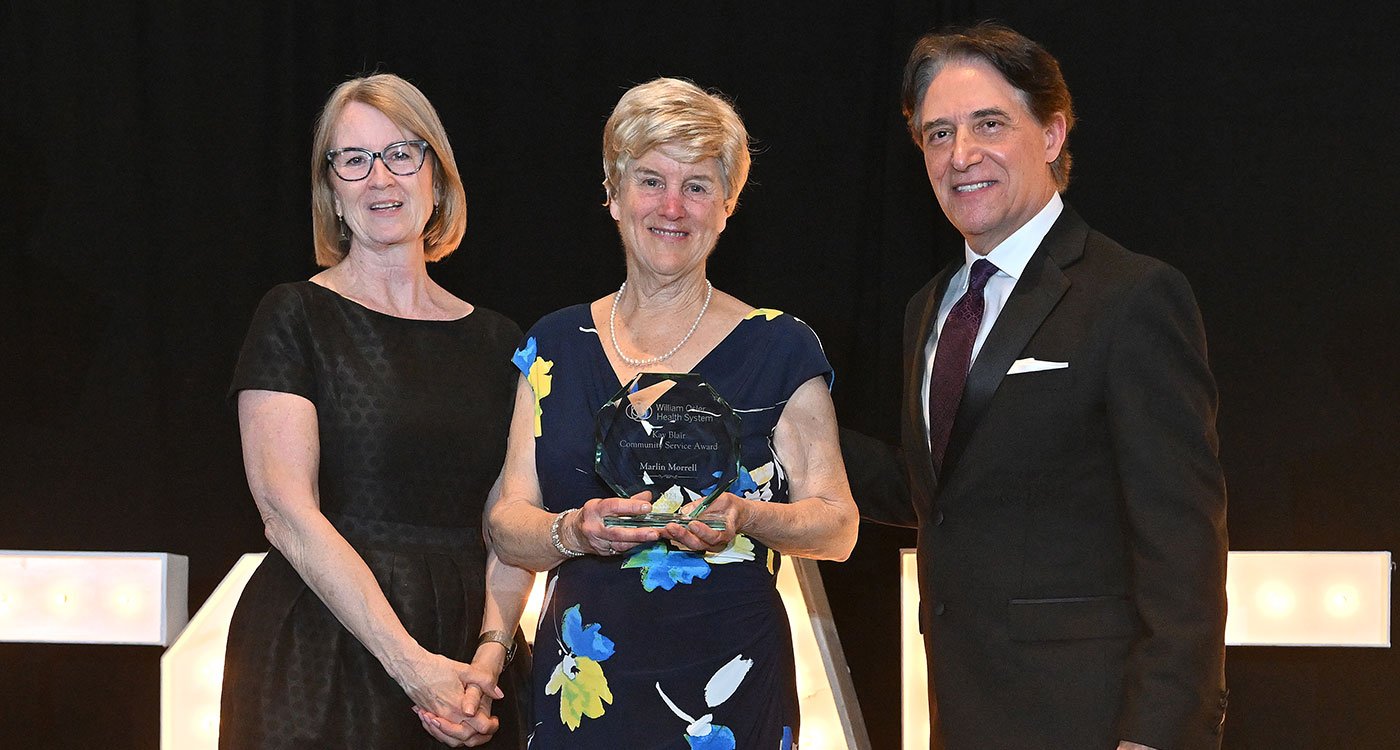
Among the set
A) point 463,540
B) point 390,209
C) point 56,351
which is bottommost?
point 463,540

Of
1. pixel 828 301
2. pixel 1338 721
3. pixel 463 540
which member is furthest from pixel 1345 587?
pixel 463 540

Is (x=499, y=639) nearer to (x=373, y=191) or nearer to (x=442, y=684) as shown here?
(x=442, y=684)

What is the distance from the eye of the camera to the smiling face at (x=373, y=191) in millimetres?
2240

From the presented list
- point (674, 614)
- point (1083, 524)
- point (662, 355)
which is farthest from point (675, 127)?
point (1083, 524)

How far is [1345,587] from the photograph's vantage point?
308 centimetres

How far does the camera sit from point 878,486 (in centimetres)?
244

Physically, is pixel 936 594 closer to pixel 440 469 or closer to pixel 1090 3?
pixel 440 469

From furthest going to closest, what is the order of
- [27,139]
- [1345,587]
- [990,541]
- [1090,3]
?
1. [27,139]
2. [1090,3]
3. [1345,587]
4. [990,541]

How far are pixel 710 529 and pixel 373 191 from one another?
913 mm

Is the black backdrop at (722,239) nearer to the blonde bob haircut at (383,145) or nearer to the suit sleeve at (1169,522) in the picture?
the blonde bob haircut at (383,145)

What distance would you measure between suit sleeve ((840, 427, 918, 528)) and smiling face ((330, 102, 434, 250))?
88 cm

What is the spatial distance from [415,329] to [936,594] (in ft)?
Result: 3.06

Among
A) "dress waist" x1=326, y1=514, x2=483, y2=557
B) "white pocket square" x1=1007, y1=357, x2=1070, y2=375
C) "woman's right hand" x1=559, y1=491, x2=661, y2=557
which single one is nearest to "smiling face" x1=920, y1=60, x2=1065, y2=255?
"white pocket square" x1=1007, y1=357, x2=1070, y2=375

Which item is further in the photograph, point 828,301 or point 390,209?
point 828,301
